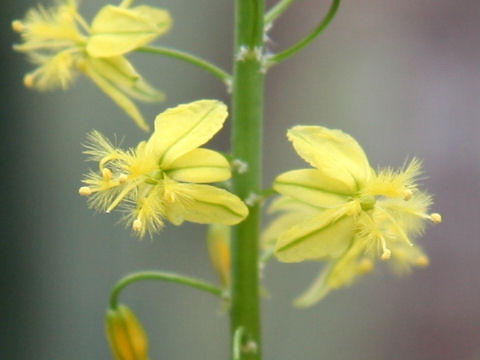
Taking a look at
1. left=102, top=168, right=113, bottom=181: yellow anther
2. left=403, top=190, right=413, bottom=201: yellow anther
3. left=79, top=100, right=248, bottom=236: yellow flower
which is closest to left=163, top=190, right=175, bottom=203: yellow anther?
left=79, top=100, right=248, bottom=236: yellow flower

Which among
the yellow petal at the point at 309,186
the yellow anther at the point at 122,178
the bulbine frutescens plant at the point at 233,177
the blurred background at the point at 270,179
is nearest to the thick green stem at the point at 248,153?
the bulbine frutescens plant at the point at 233,177

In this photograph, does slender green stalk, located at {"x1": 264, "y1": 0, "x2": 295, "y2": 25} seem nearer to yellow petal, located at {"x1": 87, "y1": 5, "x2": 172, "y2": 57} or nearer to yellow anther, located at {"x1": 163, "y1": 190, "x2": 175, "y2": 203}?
yellow petal, located at {"x1": 87, "y1": 5, "x2": 172, "y2": 57}

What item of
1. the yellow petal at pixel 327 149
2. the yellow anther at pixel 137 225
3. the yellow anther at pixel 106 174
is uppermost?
the yellow petal at pixel 327 149

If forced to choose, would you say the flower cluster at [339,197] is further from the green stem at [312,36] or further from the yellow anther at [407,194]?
the green stem at [312,36]

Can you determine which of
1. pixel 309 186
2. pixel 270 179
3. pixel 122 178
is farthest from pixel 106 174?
pixel 270 179

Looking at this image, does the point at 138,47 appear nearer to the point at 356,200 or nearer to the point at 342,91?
the point at 356,200

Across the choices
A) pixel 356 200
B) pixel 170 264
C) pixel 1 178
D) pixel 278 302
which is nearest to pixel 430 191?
pixel 278 302
